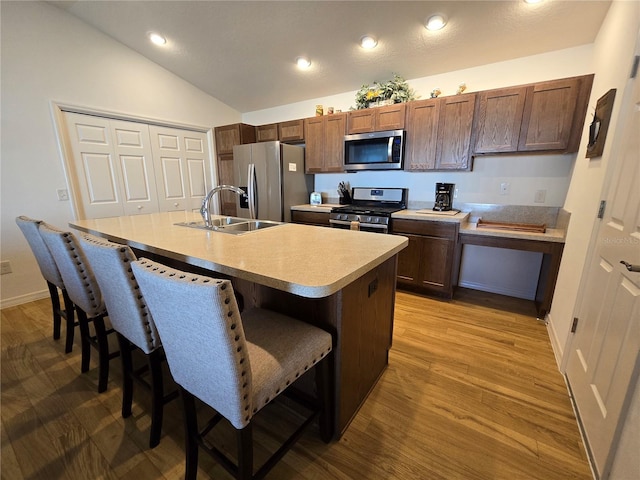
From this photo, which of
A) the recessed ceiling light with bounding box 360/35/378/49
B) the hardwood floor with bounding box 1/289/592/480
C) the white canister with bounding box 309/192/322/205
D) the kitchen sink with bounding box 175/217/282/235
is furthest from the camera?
the white canister with bounding box 309/192/322/205

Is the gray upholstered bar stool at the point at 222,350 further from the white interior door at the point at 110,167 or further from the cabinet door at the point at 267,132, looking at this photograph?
the cabinet door at the point at 267,132

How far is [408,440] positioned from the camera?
130 centimetres

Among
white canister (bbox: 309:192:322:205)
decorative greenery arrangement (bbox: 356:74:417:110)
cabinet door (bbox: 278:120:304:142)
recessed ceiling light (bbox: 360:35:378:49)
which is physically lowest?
white canister (bbox: 309:192:322:205)

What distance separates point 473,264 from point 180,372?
309 centimetres

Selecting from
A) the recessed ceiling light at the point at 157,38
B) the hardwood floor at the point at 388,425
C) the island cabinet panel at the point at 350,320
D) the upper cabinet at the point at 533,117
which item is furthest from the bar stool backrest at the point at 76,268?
the upper cabinet at the point at 533,117

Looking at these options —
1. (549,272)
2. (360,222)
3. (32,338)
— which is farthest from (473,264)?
(32,338)

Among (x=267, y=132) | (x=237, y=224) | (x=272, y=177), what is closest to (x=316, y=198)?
(x=272, y=177)

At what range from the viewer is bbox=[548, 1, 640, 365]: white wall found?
1.47m

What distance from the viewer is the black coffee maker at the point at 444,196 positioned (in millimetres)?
2936

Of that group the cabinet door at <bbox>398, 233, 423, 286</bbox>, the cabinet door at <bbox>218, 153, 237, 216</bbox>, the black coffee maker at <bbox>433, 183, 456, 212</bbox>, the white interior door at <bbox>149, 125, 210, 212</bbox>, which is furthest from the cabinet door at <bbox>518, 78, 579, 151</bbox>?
the white interior door at <bbox>149, 125, 210, 212</bbox>

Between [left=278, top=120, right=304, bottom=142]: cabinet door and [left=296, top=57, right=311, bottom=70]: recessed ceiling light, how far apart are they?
25.6 inches

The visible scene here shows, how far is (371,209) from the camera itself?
312 cm

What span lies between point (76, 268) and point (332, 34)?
2.80 meters

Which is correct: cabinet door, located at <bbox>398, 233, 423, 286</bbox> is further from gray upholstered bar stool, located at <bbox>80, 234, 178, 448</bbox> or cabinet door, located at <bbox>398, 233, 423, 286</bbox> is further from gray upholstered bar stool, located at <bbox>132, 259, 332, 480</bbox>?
gray upholstered bar stool, located at <bbox>80, 234, 178, 448</bbox>
